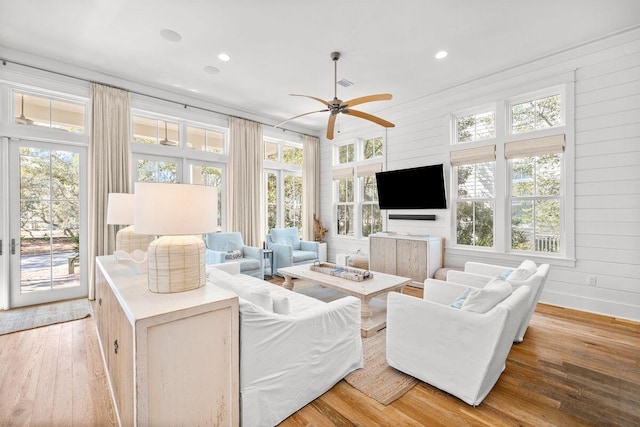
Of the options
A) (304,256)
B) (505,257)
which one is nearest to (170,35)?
(304,256)

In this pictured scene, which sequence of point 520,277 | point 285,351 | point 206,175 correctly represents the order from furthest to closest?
point 206,175
point 520,277
point 285,351

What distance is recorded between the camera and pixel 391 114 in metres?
5.46

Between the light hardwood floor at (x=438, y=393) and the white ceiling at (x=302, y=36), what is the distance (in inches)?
126

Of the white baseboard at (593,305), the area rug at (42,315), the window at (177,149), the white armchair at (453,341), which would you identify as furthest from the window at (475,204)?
the area rug at (42,315)

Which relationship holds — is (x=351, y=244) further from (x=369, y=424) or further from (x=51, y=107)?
(x=51, y=107)

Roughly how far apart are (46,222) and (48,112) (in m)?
1.46

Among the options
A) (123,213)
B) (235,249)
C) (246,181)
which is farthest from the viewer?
(246,181)

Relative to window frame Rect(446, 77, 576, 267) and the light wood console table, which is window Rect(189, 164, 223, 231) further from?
window frame Rect(446, 77, 576, 267)

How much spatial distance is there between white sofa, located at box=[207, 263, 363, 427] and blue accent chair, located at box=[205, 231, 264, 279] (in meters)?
2.33

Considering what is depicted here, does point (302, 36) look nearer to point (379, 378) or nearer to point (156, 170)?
point (156, 170)

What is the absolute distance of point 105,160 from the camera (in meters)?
4.10

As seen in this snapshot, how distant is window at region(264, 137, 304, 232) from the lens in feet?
20.6

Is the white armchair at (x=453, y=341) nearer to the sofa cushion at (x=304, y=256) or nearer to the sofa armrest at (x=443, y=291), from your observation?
the sofa armrest at (x=443, y=291)

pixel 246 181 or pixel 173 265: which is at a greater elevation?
pixel 246 181
